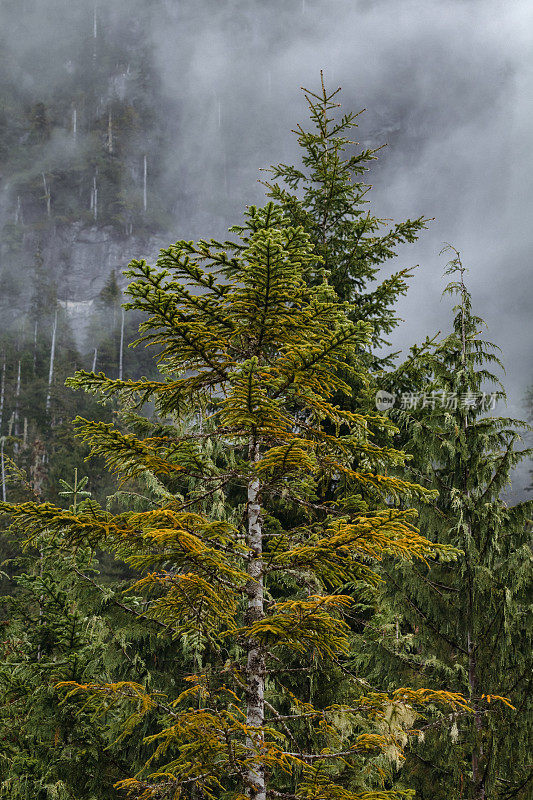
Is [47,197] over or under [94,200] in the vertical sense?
under

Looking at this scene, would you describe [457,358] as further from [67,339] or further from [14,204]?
[14,204]

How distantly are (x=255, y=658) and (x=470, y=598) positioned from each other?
3534 mm

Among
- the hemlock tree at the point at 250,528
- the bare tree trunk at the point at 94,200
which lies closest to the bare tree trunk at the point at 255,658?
the hemlock tree at the point at 250,528

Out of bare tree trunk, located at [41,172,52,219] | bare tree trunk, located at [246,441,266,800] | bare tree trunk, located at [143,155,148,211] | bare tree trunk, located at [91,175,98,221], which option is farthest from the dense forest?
bare tree trunk, located at [143,155,148,211]

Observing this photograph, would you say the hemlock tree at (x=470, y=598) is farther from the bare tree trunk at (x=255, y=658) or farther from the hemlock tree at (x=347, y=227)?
the bare tree trunk at (x=255, y=658)

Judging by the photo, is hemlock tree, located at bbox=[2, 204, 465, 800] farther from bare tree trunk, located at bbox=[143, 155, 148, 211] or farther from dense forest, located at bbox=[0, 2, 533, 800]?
bare tree trunk, located at bbox=[143, 155, 148, 211]

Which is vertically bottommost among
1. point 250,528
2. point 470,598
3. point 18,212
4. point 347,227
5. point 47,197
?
point 470,598

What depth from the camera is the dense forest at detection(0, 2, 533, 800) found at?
3.74m

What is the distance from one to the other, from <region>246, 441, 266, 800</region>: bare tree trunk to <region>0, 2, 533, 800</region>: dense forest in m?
0.02

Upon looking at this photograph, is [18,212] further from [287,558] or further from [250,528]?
[287,558]

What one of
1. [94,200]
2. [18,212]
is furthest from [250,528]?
[94,200]

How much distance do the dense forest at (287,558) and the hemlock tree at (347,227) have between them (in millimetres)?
53

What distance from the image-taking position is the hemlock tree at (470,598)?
19.7 feet

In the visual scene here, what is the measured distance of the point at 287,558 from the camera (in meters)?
3.95
